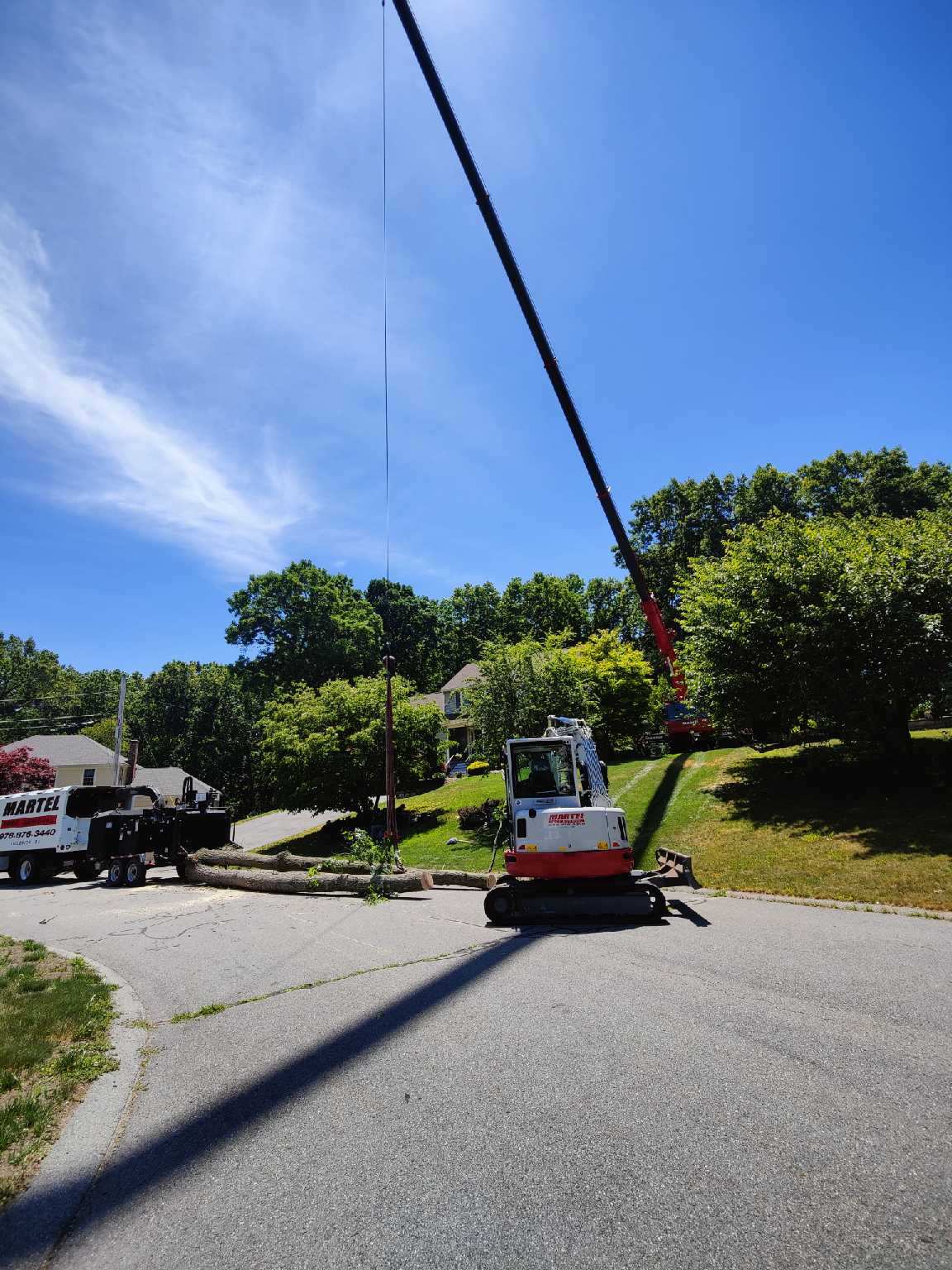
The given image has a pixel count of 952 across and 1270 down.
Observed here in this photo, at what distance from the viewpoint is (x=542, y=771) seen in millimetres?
10516

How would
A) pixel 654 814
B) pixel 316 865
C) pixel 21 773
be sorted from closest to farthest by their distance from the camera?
pixel 316 865, pixel 654 814, pixel 21 773

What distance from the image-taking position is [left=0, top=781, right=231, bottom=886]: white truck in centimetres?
1738

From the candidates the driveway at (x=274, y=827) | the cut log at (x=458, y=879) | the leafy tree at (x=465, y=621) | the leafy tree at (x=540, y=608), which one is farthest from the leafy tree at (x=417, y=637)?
the cut log at (x=458, y=879)

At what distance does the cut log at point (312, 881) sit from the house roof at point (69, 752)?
4334 cm

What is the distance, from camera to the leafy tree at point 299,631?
49.6 meters

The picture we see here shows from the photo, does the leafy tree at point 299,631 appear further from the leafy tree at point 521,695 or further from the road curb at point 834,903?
the road curb at point 834,903

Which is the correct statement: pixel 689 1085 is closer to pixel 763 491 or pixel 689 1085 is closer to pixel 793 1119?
pixel 793 1119

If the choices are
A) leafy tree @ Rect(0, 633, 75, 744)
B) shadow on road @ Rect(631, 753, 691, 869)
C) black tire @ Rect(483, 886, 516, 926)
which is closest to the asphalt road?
black tire @ Rect(483, 886, 516, 926)

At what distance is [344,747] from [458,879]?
9.28 meters

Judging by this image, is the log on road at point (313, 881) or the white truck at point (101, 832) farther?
the white truck at point (101, 832)

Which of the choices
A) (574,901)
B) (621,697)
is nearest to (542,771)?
(574,901)

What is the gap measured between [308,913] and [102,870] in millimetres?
14358

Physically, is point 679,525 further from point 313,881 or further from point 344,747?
point 313,881

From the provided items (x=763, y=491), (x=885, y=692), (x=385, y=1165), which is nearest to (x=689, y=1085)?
(x=385, y=1165)
